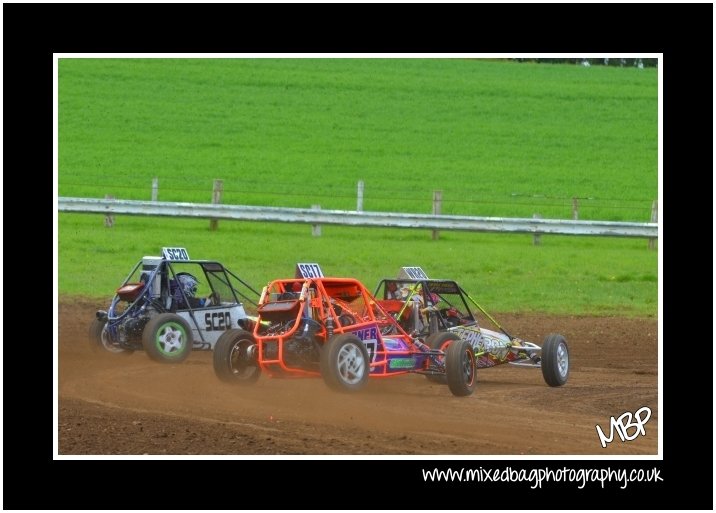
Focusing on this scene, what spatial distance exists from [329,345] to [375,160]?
78.1 ft

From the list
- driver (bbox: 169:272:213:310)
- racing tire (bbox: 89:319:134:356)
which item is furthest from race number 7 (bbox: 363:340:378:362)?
racing tire (bbox: 89:319:134:356)

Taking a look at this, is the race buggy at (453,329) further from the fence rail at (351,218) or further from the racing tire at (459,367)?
the fence rail at (351,218)

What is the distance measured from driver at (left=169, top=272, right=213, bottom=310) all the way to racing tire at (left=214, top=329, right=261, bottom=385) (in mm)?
2356

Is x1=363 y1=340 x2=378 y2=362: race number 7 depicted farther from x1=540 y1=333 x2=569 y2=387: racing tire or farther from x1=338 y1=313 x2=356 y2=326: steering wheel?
x1=540 y1=333 x2=569 y2=387: racing tire

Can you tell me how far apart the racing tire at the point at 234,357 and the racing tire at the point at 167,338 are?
1669mm

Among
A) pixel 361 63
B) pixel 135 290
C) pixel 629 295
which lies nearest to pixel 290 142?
pixel 361 63

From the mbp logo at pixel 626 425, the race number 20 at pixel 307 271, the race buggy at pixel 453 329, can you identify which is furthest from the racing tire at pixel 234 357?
the mbp logo at pixel 626 425

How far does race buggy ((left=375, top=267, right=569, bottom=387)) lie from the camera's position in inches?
544

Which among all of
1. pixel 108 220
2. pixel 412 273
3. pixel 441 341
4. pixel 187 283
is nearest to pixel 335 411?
pixel 441 341

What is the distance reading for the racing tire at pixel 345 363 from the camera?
12250mm

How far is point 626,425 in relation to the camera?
11.2 metres

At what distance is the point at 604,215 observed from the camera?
32.1 m

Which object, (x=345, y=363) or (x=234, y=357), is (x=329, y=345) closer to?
(x=345, y=363)

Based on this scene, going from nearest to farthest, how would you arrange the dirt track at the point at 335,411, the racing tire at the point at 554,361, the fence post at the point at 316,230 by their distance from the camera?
1. the dirt track at the point at 335,411
2. the racing tire at the point at 554,361
3. the fence post at the point at 316,230
